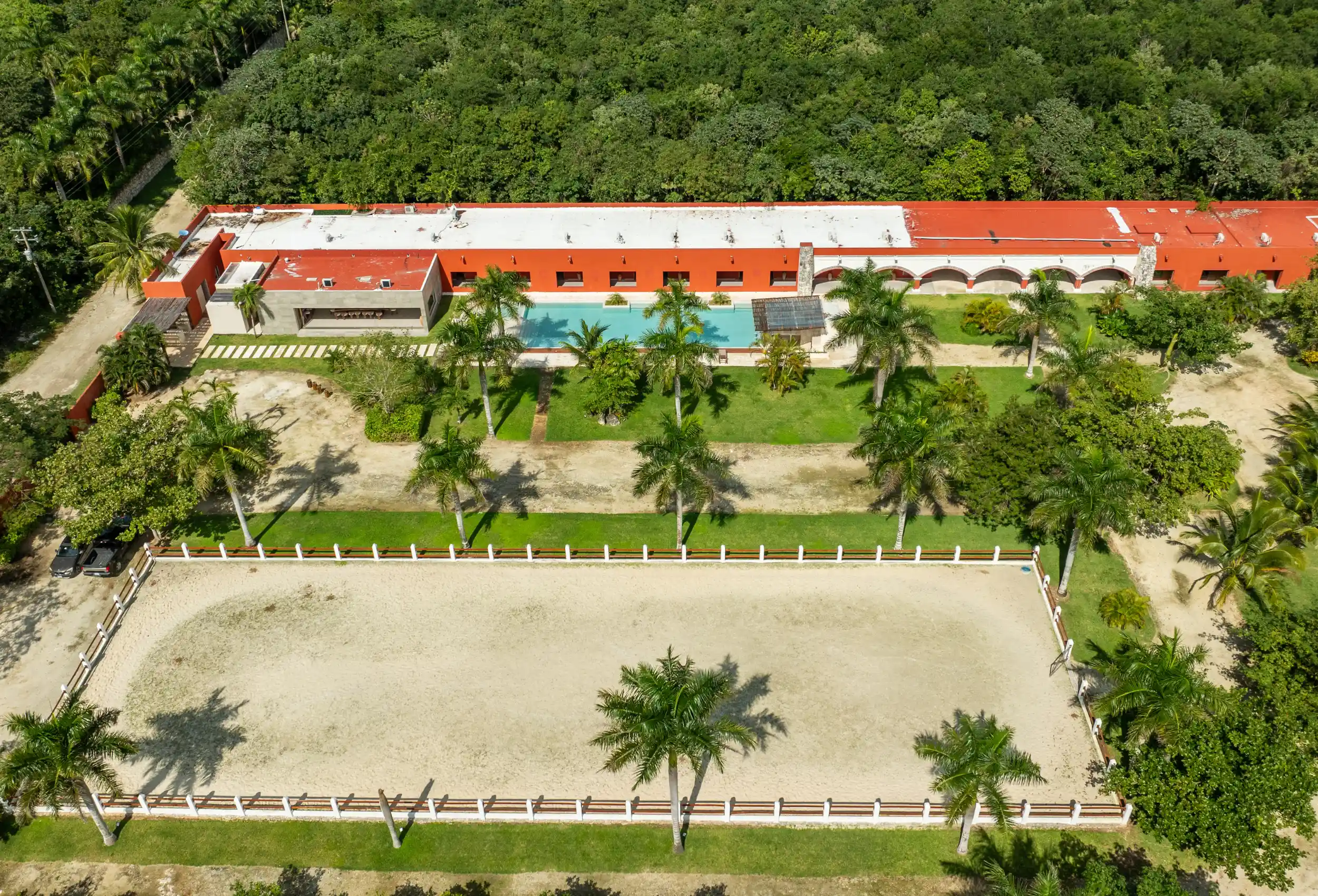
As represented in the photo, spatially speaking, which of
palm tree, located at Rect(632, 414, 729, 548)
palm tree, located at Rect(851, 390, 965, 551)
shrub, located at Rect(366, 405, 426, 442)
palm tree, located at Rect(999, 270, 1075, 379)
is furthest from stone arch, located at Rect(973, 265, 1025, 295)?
shrub, located at Rect(366, 405, 426, 442)

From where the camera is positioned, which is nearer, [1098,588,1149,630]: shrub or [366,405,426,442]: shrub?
[1098,588,1149,630]: shrub

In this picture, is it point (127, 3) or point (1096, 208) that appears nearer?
point (1096, 208)

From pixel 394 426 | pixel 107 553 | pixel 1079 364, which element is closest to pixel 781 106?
pixel 1079 364

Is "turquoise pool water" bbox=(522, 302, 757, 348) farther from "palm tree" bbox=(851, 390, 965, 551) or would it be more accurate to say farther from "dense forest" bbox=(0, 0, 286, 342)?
"dense forest" bbox=(0, 0, 286, 342)

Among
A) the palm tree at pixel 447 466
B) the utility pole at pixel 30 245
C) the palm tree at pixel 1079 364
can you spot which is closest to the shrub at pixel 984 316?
the palm tree at pixel 1079 364

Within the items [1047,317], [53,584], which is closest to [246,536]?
[53,584]

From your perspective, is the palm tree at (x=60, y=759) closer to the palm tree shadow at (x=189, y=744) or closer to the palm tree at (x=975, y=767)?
the palm tree shadow at (x=189, y=744)

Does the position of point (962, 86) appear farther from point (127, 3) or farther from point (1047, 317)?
point (127, 3)
